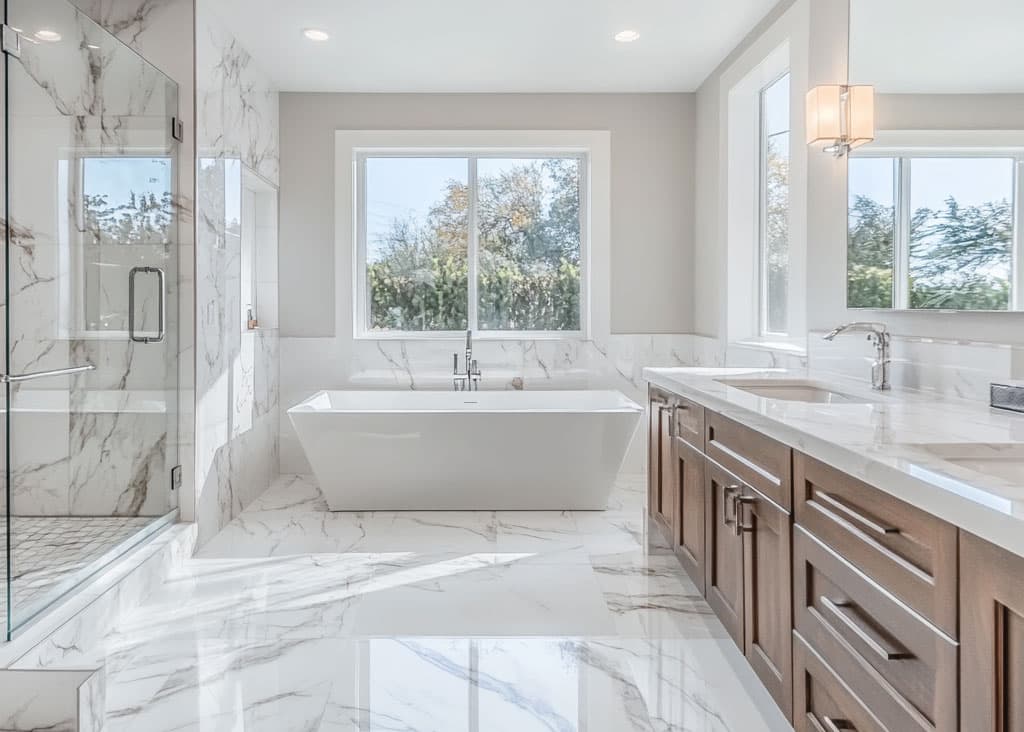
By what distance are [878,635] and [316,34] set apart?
3815 millimetres

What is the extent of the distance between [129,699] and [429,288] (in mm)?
3338

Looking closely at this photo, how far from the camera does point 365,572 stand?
311 centimetres

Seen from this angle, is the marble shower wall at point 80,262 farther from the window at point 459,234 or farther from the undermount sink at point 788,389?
the undermount sink at point 788,389

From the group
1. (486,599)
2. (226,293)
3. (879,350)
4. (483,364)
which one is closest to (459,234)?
(483,364)

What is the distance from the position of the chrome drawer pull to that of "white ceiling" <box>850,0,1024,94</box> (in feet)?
4.60

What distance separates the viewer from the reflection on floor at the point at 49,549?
7.55 ft

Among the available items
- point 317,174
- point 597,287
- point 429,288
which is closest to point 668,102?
point 597,287

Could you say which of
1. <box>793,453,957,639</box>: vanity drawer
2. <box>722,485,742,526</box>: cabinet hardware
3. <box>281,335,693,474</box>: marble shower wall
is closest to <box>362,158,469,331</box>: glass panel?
<box>281,335,693,474</box>: marble shower wall

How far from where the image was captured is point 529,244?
16.6 feet

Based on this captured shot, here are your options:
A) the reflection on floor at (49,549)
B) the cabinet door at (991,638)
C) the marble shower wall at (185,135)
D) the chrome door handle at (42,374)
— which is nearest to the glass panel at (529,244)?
the marble shower wall at (185,135)

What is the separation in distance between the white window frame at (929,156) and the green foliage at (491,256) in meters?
2.52

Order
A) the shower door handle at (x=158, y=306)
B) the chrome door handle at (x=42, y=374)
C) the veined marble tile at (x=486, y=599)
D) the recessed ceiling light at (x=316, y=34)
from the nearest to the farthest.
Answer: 1. the chrome door handle at (x=42, y=374)
2. the veined marble tile at (x=486, y=599)
3. the shower door handle at (x=158, y=306)
4. the recessed ceiling light at (x=316, y=34)

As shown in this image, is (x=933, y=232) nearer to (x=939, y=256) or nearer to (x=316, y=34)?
(x=939, y=256)

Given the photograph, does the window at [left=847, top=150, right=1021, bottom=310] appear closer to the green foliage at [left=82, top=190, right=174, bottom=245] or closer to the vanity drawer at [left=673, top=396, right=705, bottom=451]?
the vanity drawer at [left=673, top=396, right=705, bottom=451]
